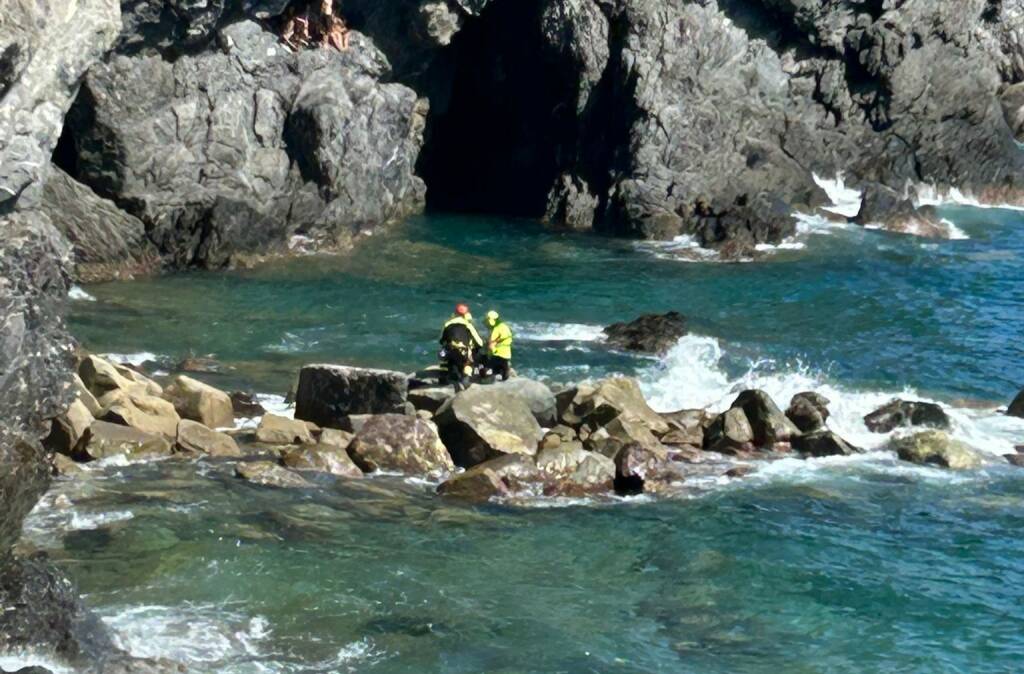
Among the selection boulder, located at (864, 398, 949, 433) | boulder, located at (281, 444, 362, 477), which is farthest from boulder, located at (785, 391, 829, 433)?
boulder, located at (281, 444, 362, 477)

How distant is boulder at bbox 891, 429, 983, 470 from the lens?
26.6 metres

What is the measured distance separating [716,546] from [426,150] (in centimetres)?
3870

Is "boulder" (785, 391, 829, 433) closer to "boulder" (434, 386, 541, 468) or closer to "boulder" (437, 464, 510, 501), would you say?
"boulder" (434, 386, 541, 468)

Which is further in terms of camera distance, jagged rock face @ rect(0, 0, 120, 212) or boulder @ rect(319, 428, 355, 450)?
boulder @ rect(319, 428, 355, 450)

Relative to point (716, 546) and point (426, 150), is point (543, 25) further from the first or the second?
point (716, 546)

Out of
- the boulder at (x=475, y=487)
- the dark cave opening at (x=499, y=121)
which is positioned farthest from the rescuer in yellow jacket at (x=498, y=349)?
the dark cave opening at (x=499, y=121)

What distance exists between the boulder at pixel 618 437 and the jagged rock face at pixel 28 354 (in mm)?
10492

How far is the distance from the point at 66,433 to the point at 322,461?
13.4ft

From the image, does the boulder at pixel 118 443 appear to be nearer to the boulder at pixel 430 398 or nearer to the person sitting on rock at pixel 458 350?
the boulder at pixel 430 398

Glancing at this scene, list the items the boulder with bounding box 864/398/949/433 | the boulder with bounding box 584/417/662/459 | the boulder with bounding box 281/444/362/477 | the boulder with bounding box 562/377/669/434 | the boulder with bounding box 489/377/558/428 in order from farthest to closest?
the boulder with bounding box 864/398/949/433
the boulder with bounding box 562/377/669/434
the boulder with bounding box 489/377/558/428
the boulder with bounding box 584/417/662/459
the boulder with bounding box 281/444/362/477

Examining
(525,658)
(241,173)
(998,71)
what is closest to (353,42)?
(241,173)

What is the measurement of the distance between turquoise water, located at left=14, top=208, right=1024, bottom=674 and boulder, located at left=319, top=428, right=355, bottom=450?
1.35m

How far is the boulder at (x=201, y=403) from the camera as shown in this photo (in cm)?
2650

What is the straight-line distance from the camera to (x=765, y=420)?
90.7 ft
